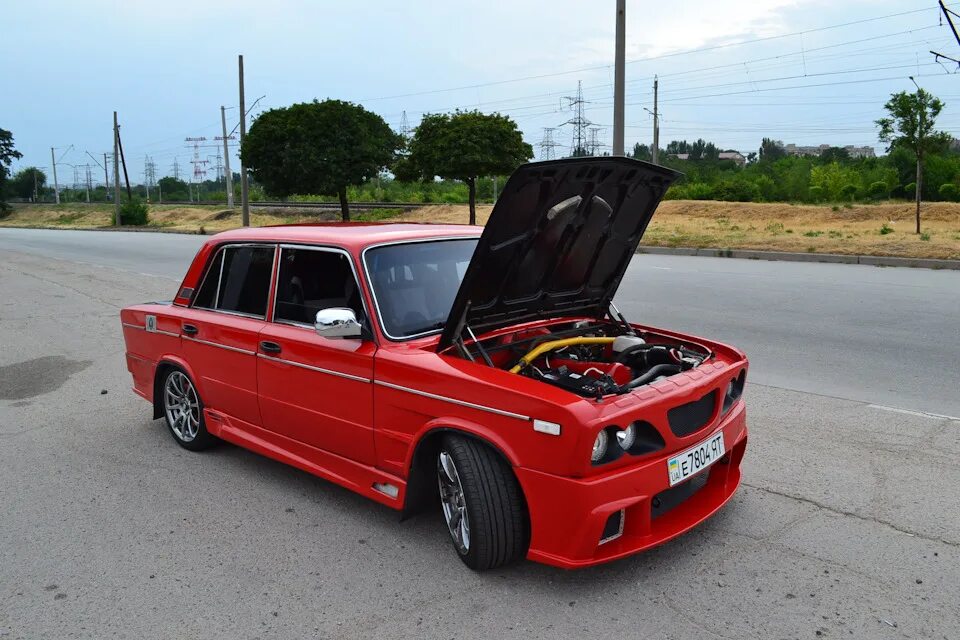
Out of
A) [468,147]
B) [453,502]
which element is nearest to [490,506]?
[453,502]

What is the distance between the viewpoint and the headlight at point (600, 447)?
309 cm

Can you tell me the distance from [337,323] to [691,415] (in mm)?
1627

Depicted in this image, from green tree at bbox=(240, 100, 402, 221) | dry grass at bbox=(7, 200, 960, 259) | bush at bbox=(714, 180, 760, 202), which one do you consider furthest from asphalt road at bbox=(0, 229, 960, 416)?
bush at bbox=(714, 180, 760, 202)

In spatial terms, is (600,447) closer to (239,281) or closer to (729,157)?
(239,281)

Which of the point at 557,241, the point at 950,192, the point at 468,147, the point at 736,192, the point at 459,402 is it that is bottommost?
the point at 459,402

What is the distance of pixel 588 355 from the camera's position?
425 centimetres

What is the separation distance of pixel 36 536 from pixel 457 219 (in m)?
30.2

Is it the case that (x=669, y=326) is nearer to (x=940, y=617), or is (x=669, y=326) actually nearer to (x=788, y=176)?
(x=940, y=617)

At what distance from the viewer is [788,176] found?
5178cm

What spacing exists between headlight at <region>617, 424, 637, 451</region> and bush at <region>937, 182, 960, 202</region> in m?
39.6

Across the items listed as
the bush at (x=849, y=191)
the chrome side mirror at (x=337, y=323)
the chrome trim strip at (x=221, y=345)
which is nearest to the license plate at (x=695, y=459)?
the chrome side mirror at (x=337, y=323)

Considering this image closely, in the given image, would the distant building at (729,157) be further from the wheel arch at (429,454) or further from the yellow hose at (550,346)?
the wheel arch at (429,454)

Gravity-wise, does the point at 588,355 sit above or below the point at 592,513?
above

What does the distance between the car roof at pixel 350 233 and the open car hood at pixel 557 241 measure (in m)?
0.60
